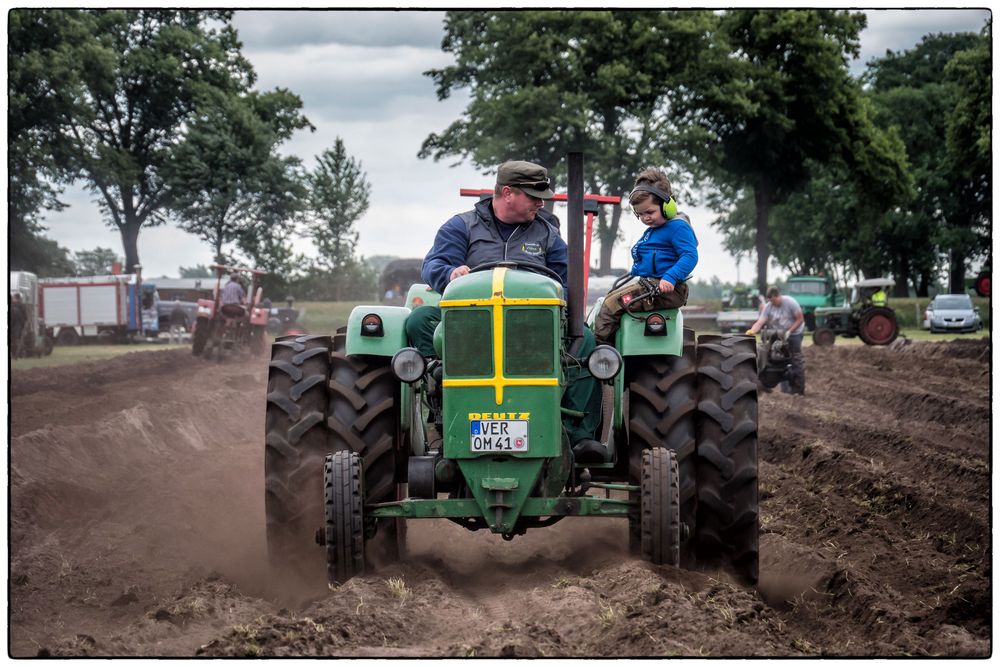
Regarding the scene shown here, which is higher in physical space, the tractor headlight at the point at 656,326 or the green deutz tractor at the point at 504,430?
the tractor headlight at the point at 656,326

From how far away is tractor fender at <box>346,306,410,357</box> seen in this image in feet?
21.9

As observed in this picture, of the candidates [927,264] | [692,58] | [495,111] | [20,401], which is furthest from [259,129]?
[927,264]

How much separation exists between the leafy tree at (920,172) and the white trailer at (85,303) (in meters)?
23.5

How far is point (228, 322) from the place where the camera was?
78.7 feet

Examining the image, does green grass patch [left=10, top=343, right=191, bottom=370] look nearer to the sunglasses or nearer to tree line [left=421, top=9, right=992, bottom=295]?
tree line [left=421, top=9, right=992, bottom=295]

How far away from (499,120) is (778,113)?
5.81m

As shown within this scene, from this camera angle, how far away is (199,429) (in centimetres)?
1484

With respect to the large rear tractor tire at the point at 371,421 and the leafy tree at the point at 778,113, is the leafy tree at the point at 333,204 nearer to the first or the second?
the leafy tree at the point at 778,113

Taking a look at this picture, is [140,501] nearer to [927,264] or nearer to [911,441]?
[911,441]

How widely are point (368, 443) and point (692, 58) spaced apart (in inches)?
712

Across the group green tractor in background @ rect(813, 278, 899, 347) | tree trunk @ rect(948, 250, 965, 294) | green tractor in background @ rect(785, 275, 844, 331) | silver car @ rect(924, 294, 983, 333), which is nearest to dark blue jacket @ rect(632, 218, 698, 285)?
green tractor in background @ rect(813, 278, 899, 347)

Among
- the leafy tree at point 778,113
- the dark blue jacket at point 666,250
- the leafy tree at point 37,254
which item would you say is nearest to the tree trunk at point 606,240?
the leafy tree at point 778,113

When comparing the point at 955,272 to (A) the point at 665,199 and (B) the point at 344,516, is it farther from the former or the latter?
(B) the point at 344,516

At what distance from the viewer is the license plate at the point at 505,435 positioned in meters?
5.92
